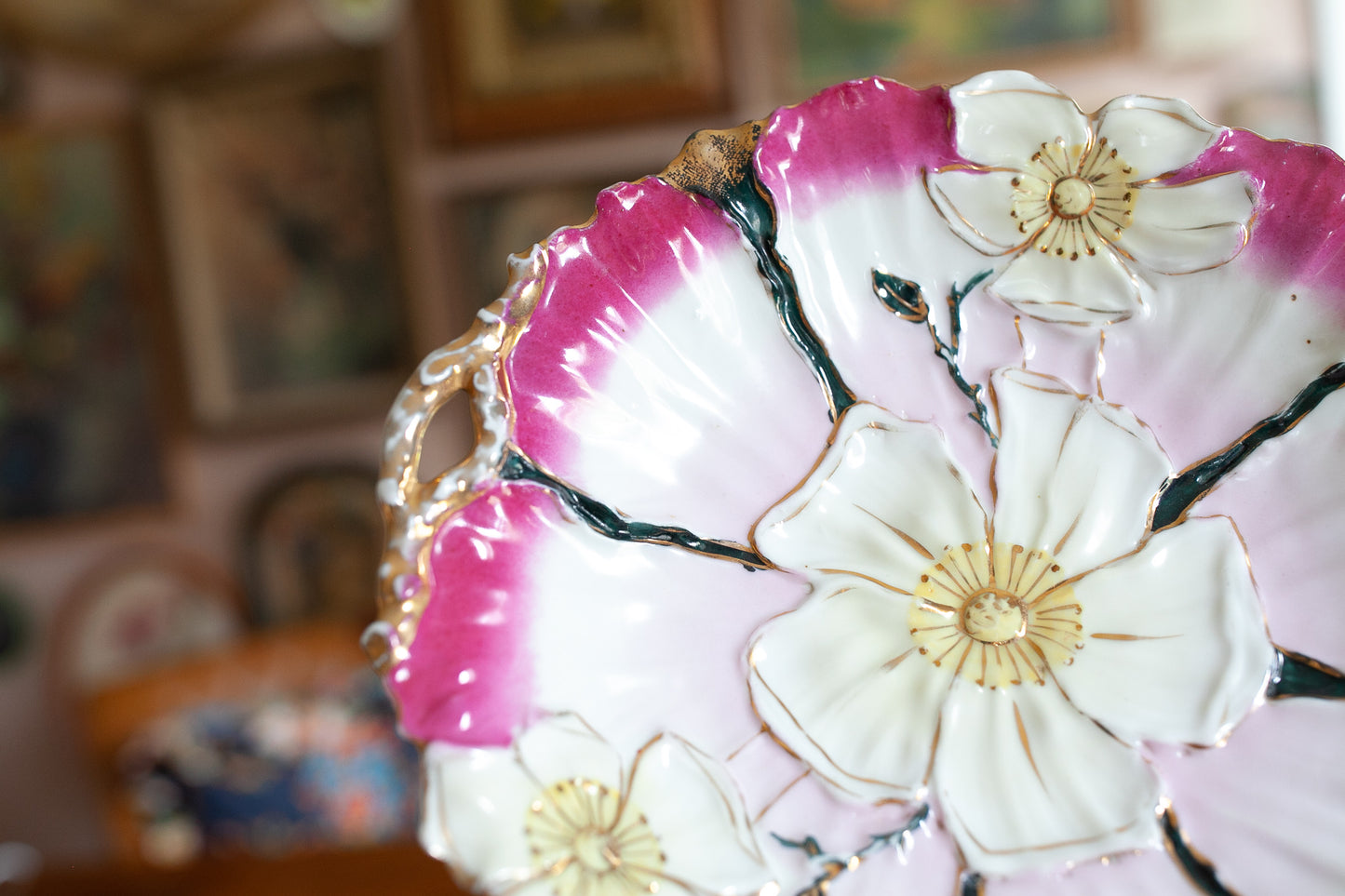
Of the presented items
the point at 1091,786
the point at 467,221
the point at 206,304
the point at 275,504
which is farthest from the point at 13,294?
the point at 1091,786

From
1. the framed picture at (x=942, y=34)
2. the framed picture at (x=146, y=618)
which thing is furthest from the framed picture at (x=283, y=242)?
the framed picture at (x=942, y=34)

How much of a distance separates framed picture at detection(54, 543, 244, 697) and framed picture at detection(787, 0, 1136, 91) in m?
1.23

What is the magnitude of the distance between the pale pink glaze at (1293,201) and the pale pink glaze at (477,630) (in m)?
0.22

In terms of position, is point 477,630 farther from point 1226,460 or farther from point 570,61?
point 570,61

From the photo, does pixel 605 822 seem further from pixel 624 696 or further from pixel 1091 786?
pixel 1091 786

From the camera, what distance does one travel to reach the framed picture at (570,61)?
1407mm

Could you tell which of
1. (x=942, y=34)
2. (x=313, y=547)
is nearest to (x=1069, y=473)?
(x=942, y=34)

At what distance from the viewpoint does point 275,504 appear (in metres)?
1.51

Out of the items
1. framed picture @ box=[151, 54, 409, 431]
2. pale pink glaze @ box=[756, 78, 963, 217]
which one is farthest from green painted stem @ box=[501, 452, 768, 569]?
framed picture @ box=[151, 54, 409, 431]

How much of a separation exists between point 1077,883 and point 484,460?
208mm

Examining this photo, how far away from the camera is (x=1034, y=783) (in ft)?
0.90

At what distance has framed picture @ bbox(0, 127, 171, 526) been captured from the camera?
1.52 metres

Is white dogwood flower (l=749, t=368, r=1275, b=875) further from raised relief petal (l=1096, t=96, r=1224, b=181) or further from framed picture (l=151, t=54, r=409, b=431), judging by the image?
framed picture (l=151, t=54, r=409, b=431)

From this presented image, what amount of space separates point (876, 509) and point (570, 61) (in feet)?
4.32
